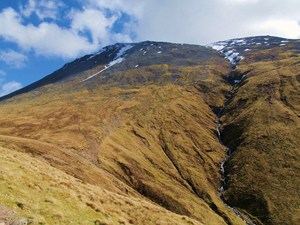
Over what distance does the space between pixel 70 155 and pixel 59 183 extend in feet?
150

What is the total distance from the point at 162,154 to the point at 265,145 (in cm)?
3469

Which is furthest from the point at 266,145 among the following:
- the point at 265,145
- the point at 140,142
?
the point at 140,142

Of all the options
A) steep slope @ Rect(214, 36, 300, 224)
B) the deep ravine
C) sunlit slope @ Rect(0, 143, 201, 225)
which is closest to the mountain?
sunlit slope @ Rect(0, 143, 201, 225)

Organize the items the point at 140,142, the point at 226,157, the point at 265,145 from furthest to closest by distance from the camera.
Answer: the point at 226,157
the point at 140,142
the point at 265,145

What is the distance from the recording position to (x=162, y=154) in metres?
112

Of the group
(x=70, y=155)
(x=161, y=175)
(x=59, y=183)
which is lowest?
(x=161, y=175)

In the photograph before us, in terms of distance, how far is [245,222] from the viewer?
3376 inches

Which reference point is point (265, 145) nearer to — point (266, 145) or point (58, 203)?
point (266, 145)

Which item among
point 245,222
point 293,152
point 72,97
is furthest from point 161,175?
point 72,97

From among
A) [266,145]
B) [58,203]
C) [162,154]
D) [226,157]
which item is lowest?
[226,157]

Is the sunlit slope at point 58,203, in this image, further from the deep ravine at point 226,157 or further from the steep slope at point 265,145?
the steep slope at point 265,145

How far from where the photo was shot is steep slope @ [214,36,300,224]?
89312 millimetres

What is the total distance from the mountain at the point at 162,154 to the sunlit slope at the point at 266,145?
1.17 feet

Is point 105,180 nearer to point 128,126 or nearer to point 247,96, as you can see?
point 128,126
